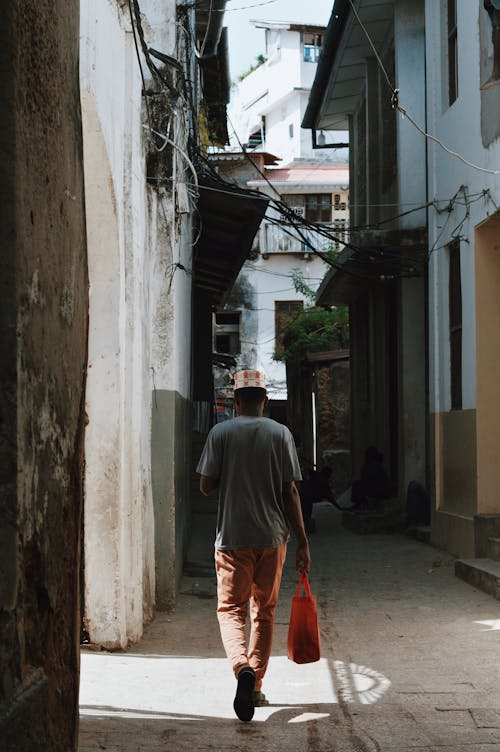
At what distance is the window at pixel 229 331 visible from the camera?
141ft

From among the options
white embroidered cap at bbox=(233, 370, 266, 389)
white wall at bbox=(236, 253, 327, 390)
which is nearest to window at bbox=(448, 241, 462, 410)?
white embroidered cap at bbox=(233, 370, 266, 389)

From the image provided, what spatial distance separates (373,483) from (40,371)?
14952mm

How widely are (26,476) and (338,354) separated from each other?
24.8 metres

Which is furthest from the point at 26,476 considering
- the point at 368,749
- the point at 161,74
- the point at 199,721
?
the point at 161,74

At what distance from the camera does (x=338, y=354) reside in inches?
1075

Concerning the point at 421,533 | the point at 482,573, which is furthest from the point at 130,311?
the point at 421,533

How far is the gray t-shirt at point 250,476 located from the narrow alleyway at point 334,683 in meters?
0.96

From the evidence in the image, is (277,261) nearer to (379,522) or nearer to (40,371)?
(379,522)

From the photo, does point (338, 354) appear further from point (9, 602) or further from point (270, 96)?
point (270, 96)

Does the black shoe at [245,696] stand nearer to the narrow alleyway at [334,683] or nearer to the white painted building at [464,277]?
the narrow alleyway at [334,683]

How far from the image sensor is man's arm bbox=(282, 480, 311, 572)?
583 centimetres

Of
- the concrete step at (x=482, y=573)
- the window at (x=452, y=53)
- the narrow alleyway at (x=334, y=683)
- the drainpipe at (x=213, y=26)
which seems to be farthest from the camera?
the window at (x=452, y=53)

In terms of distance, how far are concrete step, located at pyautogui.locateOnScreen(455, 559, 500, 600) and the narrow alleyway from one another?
92mm

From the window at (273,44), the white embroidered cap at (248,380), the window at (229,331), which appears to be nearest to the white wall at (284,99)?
the window at (273,44)
